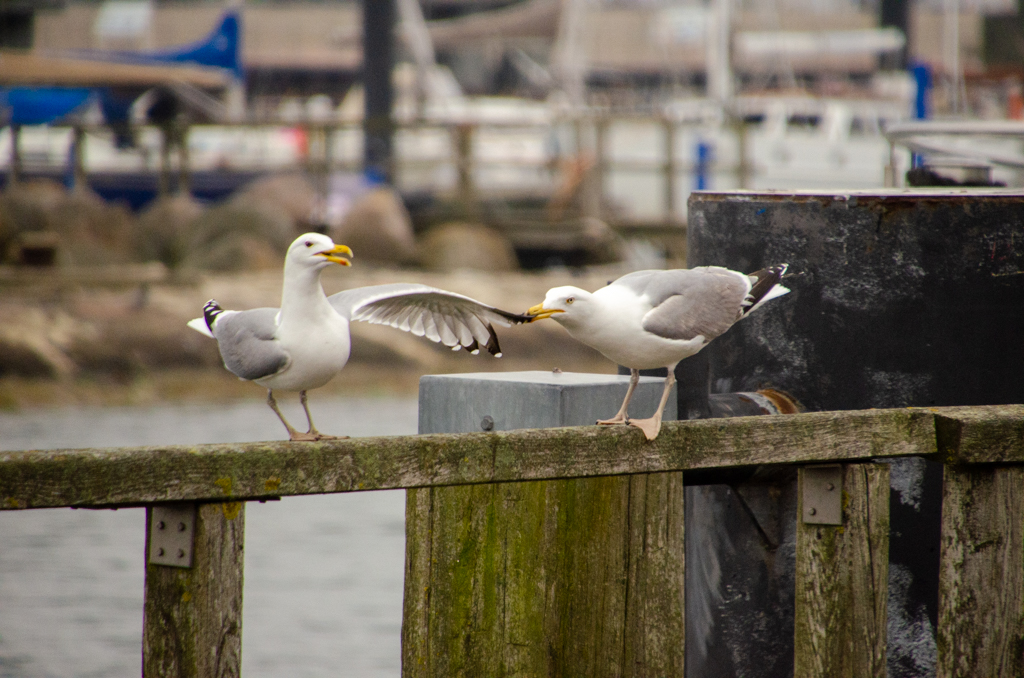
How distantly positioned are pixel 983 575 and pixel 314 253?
6.13ft

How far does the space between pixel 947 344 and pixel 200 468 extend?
2.30 meters

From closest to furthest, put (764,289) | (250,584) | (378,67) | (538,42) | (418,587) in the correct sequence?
(418,587) → (764,289) → (250,584) → (378,67) → (538,42)

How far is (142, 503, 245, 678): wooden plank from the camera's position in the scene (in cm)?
265

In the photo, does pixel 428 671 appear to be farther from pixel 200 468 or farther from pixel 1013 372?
pixel 1013 372

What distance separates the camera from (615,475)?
10.1 ft

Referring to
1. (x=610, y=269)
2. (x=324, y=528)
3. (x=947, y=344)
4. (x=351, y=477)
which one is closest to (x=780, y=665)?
(x=947, y=344)

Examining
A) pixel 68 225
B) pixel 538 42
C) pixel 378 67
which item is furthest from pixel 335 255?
pixel 538 42

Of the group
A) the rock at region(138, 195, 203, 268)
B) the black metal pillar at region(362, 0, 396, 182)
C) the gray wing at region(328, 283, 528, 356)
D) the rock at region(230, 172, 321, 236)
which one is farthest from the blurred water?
the black metal pillar at region(362, 0, 396, 182)

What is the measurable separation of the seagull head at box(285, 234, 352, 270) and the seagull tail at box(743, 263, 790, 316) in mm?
1081

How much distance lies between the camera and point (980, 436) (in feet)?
10.7

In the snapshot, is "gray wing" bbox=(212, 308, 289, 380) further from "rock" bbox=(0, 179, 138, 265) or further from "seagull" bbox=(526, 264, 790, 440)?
"rock" bbox=(0, 179, 138, 265)

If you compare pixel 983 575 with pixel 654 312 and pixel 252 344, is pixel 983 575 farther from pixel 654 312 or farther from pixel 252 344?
pixel 252 344

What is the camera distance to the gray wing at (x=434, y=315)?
366 centimetres

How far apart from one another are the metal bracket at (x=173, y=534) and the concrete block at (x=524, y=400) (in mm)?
1242
